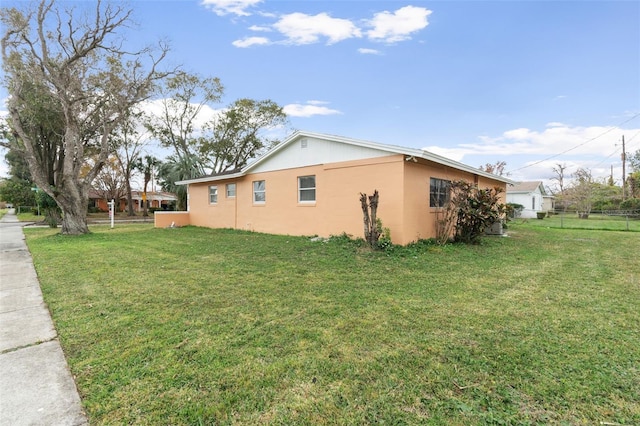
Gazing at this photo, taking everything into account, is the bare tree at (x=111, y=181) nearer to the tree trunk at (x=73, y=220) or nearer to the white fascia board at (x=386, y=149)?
the tree trunk at (x=73, y=220)

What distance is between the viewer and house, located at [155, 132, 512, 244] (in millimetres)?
8531

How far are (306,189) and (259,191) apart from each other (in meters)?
2.82

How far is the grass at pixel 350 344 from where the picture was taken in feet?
6.71

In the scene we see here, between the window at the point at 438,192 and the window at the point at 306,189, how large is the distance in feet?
12.8

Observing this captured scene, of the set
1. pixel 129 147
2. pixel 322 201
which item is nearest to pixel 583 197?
pixel 322 201

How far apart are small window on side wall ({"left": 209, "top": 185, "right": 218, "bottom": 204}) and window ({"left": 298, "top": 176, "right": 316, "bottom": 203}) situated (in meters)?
6.10

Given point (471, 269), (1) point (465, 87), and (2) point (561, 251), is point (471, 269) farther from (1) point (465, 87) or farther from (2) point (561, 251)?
(1) point (465, 87)

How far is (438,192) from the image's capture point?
10.2m

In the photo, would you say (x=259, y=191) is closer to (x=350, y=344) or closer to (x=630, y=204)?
(x=350, y=344)

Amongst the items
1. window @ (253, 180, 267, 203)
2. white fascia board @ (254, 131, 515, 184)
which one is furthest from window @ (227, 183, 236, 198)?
white fascia board @ (254, 131, 515, 184)

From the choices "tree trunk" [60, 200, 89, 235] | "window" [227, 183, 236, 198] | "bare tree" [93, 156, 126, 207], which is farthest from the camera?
"bare tree" [93, 156, 126, 207]

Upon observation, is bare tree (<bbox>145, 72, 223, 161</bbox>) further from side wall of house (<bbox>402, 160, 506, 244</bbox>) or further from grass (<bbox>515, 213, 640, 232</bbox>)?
grass (<bbox>515, 213, 640, 232</bbox>)

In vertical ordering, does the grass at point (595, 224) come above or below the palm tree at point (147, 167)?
below

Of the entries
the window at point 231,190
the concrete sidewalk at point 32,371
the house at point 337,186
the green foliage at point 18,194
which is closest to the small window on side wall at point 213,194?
the window at point 231,190
